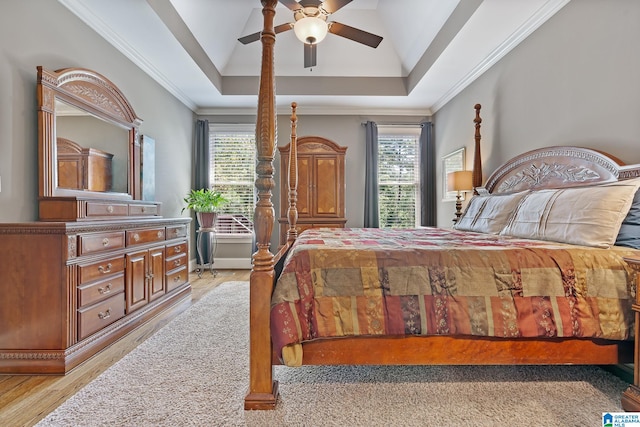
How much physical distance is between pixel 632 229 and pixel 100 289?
135 inches

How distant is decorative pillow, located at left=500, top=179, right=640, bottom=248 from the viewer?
1.82m

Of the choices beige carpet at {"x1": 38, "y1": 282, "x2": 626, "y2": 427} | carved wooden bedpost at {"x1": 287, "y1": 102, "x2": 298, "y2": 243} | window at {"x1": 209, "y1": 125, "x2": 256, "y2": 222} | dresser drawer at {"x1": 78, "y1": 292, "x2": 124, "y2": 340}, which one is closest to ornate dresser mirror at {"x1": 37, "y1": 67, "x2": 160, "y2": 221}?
dresser drawer at {"x1": 78, "y1": 292, "x2": 124, "y2": 340}

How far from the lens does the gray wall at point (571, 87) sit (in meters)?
2.13

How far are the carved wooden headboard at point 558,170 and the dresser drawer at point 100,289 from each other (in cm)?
354

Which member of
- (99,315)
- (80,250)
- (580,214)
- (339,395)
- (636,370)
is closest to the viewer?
(636,370)

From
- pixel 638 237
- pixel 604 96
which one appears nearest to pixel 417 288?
pixel 638 237

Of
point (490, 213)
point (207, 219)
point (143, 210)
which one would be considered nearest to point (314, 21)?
point (490, 213)

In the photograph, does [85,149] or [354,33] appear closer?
[85,149]

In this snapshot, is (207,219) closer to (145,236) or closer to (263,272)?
(145,236)

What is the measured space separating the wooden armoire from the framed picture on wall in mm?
1594

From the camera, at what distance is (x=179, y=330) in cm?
269


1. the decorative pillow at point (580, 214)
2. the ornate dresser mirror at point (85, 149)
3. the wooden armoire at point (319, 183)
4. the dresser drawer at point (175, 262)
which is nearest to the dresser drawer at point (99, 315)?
the ornate dresser mirror at point (85, 149)

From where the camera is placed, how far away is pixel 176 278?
3570 mm

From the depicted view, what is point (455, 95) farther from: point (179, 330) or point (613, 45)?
point (179, 330)
